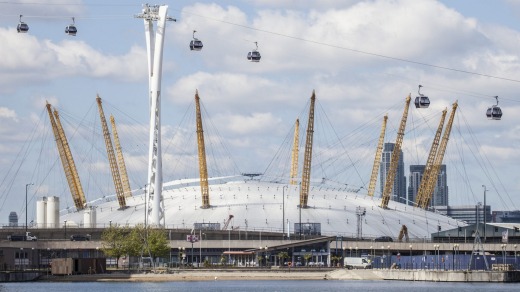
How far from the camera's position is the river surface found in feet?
504

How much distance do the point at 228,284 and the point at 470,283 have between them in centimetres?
3221

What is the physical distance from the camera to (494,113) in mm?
149500

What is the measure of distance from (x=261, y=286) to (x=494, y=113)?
38.9 metres

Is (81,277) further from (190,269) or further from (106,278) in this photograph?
(190,269)

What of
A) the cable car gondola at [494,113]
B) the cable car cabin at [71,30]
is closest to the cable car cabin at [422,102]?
the cable car gondola at [494,113]

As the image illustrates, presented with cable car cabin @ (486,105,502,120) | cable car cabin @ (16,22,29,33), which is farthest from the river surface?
cable car cabin @ (16,22,29,33)

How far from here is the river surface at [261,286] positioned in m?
154

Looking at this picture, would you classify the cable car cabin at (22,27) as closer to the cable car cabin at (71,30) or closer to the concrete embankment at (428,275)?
the cable car cabin at (71,30)

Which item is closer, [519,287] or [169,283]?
[519,287]

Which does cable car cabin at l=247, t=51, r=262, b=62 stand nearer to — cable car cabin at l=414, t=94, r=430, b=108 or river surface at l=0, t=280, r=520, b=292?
cable car cabin at l=414, t=94, r=430, b=108

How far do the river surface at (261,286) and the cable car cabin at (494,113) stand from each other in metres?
18.7

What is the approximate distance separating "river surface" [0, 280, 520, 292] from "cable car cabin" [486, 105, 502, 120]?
18.7 m

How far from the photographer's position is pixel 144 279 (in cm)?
18238

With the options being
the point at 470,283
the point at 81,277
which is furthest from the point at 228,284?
the point at 470,283
